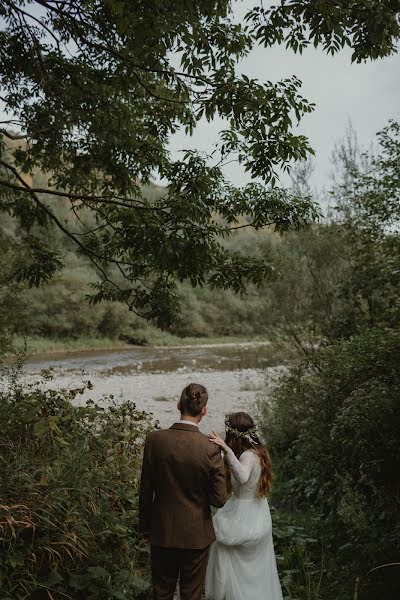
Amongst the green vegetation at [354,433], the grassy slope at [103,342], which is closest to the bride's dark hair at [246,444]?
the green vegetation at [354,433]

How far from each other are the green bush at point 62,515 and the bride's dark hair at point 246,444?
3.94 feet

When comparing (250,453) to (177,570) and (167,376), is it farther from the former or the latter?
(167,376)

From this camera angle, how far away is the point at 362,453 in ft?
15.7

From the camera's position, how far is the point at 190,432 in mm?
3234

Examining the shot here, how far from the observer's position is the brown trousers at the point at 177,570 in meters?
3.27

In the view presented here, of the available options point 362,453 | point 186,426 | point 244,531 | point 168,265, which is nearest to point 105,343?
point 168,265

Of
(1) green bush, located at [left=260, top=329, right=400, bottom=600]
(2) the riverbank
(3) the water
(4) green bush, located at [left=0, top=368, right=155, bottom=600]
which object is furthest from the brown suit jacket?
(2) the riverbank

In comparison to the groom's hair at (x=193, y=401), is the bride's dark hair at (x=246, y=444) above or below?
below

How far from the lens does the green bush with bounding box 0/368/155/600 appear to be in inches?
137

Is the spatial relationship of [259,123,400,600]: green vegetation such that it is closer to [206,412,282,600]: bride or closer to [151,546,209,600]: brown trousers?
[206,412,282,600]: bride

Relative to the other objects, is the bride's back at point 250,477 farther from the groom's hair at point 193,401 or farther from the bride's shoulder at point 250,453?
the groom's hair at point 193,401

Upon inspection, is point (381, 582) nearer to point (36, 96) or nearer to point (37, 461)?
point (37, 461)

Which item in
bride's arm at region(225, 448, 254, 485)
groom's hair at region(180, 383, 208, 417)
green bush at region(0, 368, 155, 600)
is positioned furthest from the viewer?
bride's arm at region(225, 448, 254, 485)

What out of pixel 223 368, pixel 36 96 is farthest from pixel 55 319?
pixel 36 96
